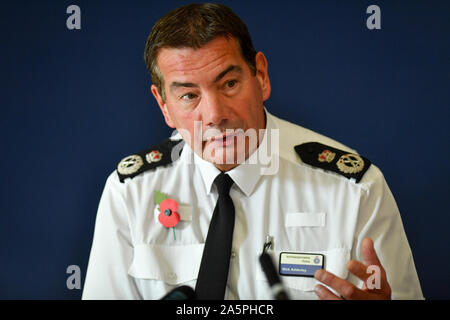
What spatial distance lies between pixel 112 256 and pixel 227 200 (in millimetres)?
386

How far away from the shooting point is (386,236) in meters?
1.47

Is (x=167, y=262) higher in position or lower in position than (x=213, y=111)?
lower

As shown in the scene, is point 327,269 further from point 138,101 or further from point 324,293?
point 138,101

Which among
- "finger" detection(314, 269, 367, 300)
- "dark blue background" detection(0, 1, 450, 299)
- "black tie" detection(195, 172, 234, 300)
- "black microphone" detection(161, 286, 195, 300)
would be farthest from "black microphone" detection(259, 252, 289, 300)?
"dark blue background" detection(0, 1, 450, 299)

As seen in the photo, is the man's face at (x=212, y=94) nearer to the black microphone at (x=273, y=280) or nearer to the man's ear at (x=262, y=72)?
the man's ear at (x=262, y=72)

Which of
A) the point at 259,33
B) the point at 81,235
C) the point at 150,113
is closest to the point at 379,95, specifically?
the point at 259,33

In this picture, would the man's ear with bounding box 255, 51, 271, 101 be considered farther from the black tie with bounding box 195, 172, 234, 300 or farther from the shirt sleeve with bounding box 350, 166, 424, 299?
the shirt sleeve with bounding box 350, 166, 424, 299

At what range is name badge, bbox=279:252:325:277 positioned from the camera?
1.43 m

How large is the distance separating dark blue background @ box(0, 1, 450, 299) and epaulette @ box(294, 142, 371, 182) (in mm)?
216

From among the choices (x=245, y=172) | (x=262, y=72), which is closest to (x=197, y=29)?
(x=262, y=72)

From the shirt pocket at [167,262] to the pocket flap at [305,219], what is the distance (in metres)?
0.26

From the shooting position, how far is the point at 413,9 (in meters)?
1.64

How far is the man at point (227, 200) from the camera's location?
1364mm
